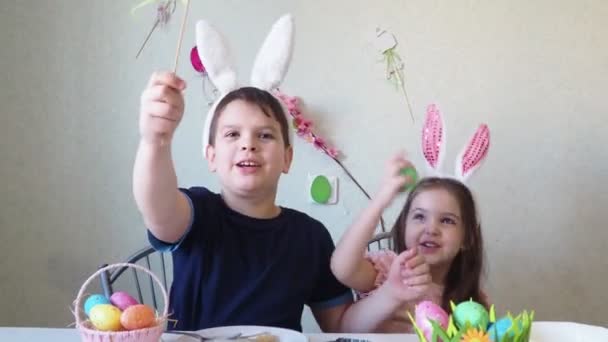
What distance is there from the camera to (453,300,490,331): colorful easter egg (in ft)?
2.09

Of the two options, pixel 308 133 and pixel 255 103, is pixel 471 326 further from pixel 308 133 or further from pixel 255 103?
pixel 308 133

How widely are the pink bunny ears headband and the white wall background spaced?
495mm

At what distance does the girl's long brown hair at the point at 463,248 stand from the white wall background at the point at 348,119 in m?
0.50

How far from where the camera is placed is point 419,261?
0.96 meters

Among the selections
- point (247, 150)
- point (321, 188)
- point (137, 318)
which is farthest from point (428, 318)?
point (321, 188)

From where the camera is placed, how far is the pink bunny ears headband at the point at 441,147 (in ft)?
3.80

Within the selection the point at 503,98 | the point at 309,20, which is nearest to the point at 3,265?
the point at 309,20

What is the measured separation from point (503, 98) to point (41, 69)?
1.40m

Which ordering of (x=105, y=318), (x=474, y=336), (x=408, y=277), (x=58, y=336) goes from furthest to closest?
(x=408, y=277) → (x=58, y=336) → (x=105, y=318) → (x=474, y=336)

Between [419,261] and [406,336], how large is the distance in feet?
0.44

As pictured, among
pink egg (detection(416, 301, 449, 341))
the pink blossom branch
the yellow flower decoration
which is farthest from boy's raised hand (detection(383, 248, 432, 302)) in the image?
the pink blossom branch

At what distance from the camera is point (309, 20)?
172 cm

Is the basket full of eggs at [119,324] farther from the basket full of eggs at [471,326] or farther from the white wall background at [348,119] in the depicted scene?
the white wall background at [348,119]

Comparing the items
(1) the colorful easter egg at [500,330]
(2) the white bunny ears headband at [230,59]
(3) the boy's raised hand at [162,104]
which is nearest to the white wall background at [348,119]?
(2) the white bunny ears headband at [230,59]
